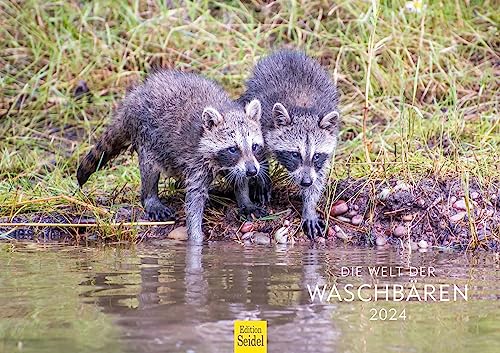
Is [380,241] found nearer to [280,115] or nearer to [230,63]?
[280,115]

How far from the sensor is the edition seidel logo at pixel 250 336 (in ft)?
13.7

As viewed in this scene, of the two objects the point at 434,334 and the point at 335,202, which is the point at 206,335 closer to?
the point at 434,334

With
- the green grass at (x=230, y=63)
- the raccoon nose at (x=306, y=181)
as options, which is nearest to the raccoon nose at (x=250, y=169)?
the raccoon nose at (x=306, y=181)

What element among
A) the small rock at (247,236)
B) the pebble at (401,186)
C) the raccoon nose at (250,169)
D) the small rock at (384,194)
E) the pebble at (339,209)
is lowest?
the small rock at (247,236)

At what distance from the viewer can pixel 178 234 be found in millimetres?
Answer: 7188

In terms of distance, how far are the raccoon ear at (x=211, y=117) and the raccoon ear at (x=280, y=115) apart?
0.38 m

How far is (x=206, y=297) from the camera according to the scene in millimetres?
5074

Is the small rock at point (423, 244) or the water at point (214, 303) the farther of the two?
the small rock at point (423, 244)

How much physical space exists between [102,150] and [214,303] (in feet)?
9.95

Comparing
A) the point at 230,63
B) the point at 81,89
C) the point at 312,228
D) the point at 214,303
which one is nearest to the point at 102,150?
the point at 81,89

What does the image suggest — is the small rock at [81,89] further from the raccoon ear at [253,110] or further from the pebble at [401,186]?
the pebble at [401,186]

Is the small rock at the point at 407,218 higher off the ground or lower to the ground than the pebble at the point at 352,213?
lower

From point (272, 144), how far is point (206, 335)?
3.07 metres

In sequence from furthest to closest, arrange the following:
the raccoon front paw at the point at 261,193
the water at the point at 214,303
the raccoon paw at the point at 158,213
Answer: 1. the raccoon front paw at the point at 261,193
2. the raccoon paw at the point at 158,213
3. the water at the point at 214,303
